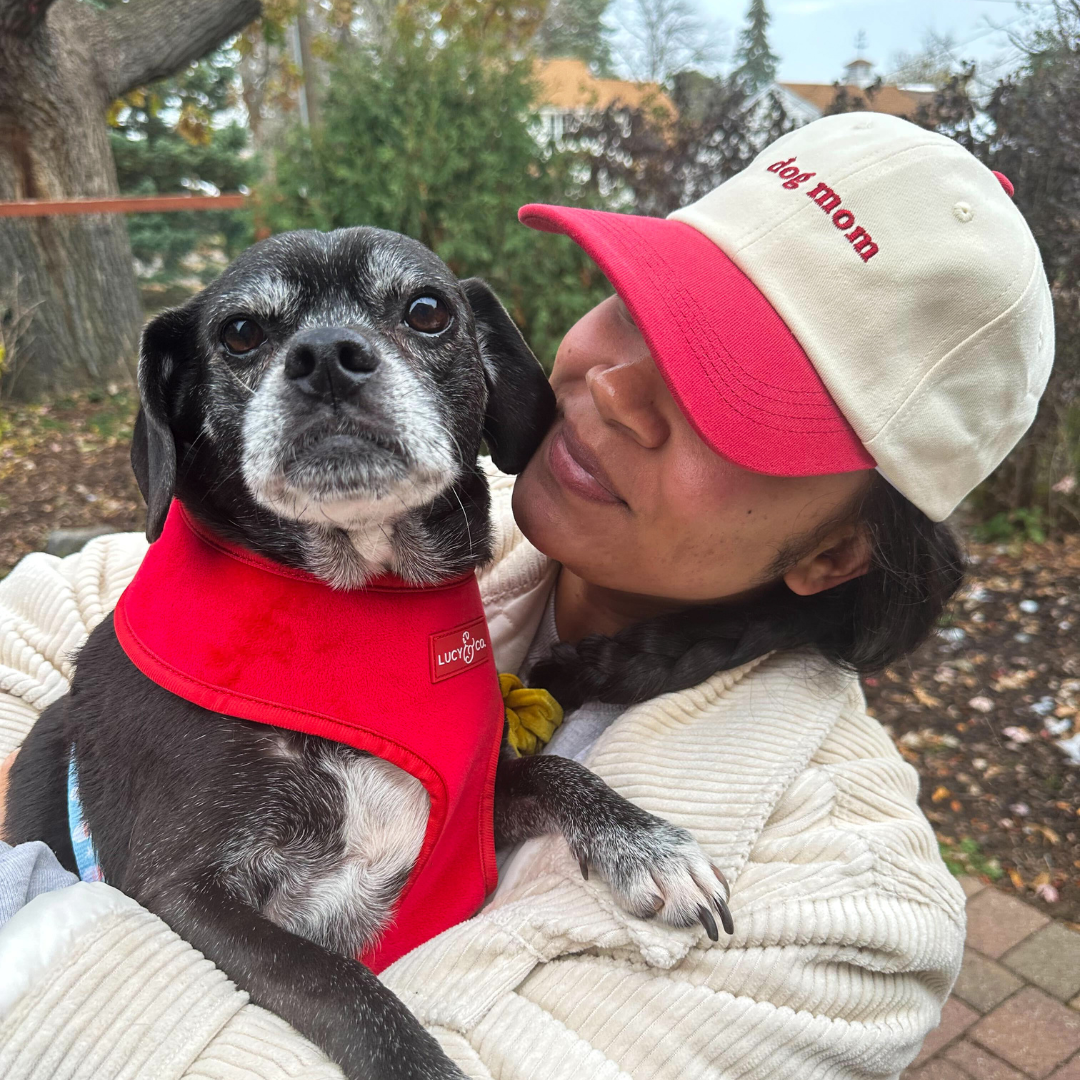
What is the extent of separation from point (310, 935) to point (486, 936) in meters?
0.46

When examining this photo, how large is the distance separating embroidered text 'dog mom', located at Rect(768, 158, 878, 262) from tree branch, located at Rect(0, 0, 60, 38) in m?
7.32

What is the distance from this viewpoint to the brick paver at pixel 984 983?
3207 mm

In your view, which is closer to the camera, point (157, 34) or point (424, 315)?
point (424, 315)

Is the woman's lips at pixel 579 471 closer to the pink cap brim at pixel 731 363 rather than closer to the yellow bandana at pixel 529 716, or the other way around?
the pink cap brim at pixel 731 363

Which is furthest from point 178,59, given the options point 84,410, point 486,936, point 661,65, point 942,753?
point 486,936

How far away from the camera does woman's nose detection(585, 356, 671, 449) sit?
1.79 metres

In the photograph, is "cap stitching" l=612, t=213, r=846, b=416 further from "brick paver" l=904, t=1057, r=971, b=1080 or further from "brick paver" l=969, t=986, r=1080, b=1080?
"brick paver" l=969, t=986, r=1080, b=1080

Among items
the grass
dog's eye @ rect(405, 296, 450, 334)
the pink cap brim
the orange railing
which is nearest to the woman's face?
the pink cap brim

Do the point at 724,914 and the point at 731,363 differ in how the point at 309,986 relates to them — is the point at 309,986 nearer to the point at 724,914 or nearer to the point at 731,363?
the point at 724,914

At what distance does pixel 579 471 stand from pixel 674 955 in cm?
91

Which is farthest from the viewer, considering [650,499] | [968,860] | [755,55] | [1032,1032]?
[755,55]

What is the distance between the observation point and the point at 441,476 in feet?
5.77

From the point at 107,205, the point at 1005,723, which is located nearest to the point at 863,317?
the point at 1005,723

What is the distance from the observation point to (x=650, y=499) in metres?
1.80
